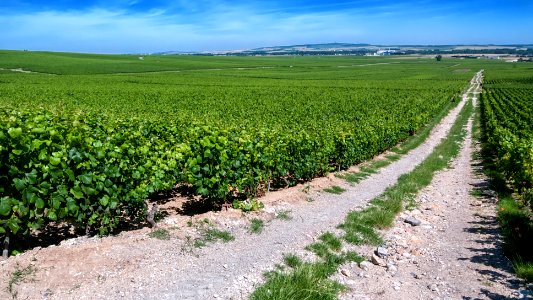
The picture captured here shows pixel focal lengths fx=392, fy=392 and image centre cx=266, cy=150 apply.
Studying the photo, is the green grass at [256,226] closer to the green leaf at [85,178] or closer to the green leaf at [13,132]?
the green leaf at [85,178]

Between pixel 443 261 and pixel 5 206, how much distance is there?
24.6 ft

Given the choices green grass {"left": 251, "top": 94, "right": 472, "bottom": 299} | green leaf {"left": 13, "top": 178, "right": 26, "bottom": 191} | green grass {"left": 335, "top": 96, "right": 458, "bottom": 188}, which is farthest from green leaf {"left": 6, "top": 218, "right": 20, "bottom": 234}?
green grass {"left": 335, "top": 96, "right": 458, "bottom": 188}

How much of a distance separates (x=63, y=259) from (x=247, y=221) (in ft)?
12.7

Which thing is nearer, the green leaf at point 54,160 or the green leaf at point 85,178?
the green leaf at point 54,160

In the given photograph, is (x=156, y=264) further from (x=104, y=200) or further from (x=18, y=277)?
→ (x=18, y=277)

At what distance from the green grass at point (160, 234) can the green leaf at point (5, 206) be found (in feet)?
7.87

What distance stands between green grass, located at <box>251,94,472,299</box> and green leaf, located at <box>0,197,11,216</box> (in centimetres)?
377

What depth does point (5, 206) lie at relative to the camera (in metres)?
5.72

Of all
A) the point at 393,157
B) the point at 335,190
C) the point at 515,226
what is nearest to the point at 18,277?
the point at 335,190

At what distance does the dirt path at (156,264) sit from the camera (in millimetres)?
5449

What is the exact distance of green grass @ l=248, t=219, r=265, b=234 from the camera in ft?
27.2

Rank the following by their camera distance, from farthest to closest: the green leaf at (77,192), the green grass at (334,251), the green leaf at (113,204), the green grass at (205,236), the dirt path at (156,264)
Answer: the green grass at (205,236) < the green leaf at (113,204) < the green leaf at (77,192) < the green grass at (334,251) < the dirt path at (156,264)

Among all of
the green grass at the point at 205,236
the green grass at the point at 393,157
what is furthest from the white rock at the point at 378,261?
the green grass at the point at 393,157

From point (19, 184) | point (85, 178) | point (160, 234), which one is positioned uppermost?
point (19, 184)
